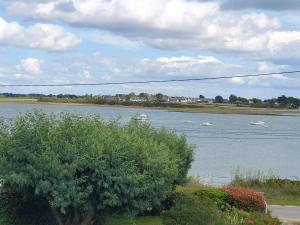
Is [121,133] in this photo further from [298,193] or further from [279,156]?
[279,156]

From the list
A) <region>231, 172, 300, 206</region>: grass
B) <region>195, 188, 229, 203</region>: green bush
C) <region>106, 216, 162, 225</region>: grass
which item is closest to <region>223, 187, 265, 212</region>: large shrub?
<region>195, 188, 229, 203</region>: green bush

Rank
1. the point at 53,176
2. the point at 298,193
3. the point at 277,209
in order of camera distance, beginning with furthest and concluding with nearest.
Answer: the point at 298,193 → the point at 277,209 → the point at 53,176

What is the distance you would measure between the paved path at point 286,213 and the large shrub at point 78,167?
6.52 metres

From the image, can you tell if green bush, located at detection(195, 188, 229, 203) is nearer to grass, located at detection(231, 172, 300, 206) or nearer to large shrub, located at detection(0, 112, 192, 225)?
large shrub, located at detection(0, 112, 192, 225)

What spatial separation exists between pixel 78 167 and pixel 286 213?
10307 millimetres

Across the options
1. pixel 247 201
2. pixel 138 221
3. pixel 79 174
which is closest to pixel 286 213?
pixel 247 201

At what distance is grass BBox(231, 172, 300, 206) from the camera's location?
2556 cm

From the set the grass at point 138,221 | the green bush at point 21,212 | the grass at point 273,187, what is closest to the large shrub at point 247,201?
the grass at point 138,221

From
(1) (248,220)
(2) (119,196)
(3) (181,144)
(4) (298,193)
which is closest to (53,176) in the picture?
(2) (119,196)

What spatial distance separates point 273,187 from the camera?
28141mm

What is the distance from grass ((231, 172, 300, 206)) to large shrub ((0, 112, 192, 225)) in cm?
1162

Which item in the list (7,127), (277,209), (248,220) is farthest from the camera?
(277,209)

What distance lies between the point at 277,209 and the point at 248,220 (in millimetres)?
6473

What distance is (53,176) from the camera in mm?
12766
